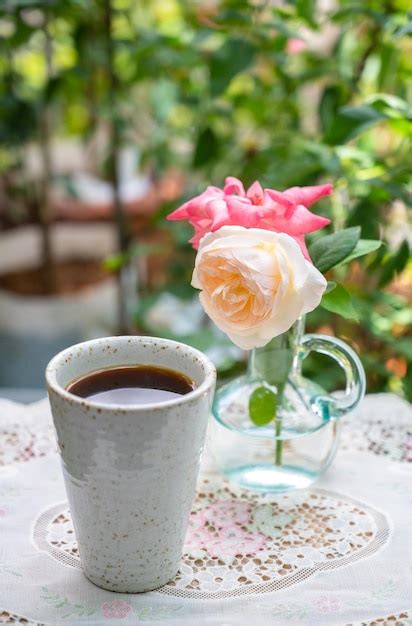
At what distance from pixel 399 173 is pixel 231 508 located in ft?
1.41

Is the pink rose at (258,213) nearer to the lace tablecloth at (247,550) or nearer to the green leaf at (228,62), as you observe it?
the lace tablecloth at (247,550)

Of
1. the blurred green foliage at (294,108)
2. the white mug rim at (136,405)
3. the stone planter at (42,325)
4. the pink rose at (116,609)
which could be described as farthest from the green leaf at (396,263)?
the stone planter at (42,325)

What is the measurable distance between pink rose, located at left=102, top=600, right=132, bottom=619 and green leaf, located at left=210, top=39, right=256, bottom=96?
24.2 inches

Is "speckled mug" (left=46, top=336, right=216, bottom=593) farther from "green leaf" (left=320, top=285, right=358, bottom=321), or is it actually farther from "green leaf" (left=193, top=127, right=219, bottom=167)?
"green leaf" (left=193, top=127, right=219, bottom=167)

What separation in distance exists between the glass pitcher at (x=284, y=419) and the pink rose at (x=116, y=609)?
0.18 metres

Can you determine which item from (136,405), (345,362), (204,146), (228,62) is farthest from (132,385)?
(204,146)

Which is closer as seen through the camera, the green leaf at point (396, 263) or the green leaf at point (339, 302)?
the green leaf at point (339, 302)

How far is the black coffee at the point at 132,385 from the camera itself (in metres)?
0.57

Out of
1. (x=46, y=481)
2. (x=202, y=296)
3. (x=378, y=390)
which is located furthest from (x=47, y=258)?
(x=202, y=296)

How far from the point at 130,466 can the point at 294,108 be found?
0.84 m

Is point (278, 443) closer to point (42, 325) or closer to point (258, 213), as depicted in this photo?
point (258, 213)

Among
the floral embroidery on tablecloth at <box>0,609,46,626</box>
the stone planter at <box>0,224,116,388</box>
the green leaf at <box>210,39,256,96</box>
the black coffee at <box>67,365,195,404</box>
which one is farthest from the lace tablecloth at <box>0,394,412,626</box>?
the stone planter at <box>0,224,116,388</box>

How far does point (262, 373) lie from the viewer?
681 mm

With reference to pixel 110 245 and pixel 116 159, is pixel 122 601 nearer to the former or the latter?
pixel 116 159
